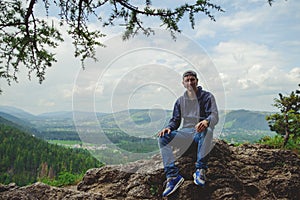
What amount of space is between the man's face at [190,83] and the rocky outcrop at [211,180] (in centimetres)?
155

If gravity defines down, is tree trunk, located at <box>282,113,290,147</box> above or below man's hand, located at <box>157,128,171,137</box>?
below

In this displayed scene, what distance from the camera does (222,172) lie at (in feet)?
19.3

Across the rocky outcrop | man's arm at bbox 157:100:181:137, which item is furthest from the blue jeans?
the rocky outcrop

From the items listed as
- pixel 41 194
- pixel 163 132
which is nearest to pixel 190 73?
pixel 163 132

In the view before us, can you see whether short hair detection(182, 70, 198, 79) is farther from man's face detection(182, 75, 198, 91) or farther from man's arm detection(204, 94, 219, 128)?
man's arm detection(204, 94, 219, 128)

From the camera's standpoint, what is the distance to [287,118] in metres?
8.76

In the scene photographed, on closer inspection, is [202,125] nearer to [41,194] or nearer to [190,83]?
[190,83]

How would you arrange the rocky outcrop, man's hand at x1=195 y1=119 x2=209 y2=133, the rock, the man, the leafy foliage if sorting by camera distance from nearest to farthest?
the rock < man's hand at x1=195 y1=119 x2=209 y2=133 < the man < the rocky outcrop < the leafy foliage

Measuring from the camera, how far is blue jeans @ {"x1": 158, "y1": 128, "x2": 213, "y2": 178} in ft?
16.9

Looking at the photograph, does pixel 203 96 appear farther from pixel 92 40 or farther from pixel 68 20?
pixel 68 20

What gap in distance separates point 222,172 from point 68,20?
4418 mm

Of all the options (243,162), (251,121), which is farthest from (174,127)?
(251,121)

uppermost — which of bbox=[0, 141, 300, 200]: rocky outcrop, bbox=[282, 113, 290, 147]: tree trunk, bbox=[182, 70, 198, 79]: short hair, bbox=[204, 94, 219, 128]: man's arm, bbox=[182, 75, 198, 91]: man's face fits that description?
bbox=[182, 70, 198, 79]: short hair

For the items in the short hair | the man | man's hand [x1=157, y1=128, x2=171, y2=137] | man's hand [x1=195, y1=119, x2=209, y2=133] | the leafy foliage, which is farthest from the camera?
the leafy foliage
